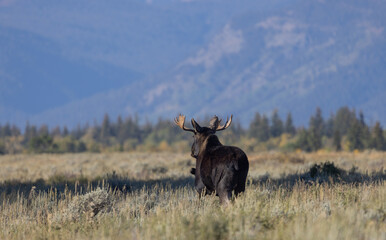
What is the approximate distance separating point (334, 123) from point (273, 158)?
69591 millimetres

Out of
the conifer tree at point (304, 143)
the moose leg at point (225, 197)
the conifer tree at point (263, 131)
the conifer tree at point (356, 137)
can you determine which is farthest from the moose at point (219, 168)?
the conifer tree at point (263, 131)

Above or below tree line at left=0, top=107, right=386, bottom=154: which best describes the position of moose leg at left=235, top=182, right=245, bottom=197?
below

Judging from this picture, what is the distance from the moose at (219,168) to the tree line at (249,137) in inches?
1151

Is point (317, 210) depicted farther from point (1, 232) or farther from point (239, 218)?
point (1, 232)

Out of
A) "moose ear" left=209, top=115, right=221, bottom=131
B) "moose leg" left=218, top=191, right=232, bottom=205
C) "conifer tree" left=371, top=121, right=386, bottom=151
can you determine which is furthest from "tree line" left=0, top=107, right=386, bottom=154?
"moose leg" left=218, top=191, right=232, bottom=205

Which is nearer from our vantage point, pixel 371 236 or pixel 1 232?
pixel 371 236

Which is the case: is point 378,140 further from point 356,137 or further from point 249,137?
point 249,137

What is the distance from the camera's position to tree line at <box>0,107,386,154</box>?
62562mm

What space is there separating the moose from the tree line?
Result: 95.9 feet

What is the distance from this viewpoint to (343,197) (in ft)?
31.9

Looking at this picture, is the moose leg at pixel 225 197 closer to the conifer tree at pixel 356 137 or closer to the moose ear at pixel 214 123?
the moose ear at pixel 214 123

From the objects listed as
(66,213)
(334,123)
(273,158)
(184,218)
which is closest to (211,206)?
(184,218)

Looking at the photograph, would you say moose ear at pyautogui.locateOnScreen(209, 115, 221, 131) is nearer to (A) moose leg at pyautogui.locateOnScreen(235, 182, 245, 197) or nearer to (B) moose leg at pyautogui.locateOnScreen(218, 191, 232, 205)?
(A) moose leg at pyautogui.locateOnScreen(235, 182, 245, 197)

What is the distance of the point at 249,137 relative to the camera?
91.9 meters
